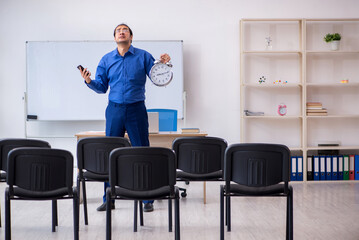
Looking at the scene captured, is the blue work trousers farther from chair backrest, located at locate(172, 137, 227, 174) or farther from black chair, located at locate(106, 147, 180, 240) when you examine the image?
black chair, located at locate(106, 147, 180, 240)

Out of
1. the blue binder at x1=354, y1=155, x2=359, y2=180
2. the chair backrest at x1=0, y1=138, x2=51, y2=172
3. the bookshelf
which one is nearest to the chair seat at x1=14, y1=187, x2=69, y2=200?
the chair backrest at x1=0, y1=138, x2=51, y2=172

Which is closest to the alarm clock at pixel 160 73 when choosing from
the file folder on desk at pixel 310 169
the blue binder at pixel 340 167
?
the file folder on desk at pixel 310 169

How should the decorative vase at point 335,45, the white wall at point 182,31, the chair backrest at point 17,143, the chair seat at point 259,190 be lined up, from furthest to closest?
the white wall at point 182,31
the decorative vase at point 335,45
the chair backrest at point 17,143
the chair seat at point 259,190

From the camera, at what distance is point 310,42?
630 centimetres

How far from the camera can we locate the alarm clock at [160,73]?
4.05 m

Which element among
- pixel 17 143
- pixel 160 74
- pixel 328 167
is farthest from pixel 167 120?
pixel 328 167

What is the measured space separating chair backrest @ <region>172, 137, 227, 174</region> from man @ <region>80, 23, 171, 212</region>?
0.74 meters

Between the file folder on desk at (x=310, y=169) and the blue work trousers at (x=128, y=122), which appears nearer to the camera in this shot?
Answer: the blue work trousers at (x=128, y=122)

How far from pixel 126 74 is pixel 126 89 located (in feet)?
0.49

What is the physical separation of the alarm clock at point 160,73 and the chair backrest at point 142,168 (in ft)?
5.38

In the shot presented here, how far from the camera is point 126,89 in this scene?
3.95 metres

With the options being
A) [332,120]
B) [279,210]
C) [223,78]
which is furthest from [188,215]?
[332,120]

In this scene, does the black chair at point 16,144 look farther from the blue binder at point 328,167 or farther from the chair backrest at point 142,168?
the blue binder at point 328,167

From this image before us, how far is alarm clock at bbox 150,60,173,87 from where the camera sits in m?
4.05
